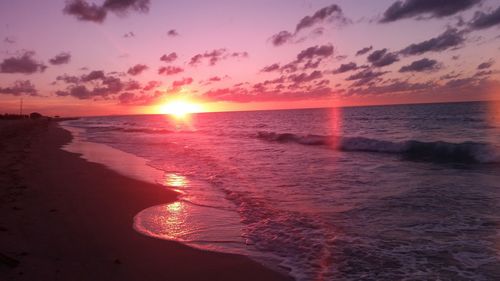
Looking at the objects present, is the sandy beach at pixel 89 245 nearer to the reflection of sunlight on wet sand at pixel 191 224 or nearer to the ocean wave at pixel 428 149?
the reflection of sunlight on wet sand at pixel 191 224

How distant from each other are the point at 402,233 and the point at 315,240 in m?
1.87

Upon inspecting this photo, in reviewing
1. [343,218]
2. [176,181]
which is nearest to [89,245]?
[343,218]

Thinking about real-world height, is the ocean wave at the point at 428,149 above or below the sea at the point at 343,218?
above

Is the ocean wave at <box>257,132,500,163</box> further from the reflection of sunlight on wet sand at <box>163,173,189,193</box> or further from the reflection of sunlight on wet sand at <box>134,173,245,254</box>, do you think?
the reflection of sunlight on wet sand at <box>134,173,245,254</box>

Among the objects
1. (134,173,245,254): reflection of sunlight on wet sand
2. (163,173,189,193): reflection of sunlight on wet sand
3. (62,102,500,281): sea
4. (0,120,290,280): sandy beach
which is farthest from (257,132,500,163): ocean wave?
(0,120,290,280): sandy beach

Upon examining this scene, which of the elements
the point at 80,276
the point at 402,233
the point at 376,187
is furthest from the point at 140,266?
the point at 376,187

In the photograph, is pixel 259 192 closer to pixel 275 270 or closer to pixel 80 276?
pixel 275 270

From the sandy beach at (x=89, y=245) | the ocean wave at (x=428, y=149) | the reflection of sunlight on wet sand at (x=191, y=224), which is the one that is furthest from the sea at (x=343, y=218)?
the ocean wave at (x=428, y=149)

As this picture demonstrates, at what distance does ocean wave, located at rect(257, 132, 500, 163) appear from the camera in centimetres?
2093

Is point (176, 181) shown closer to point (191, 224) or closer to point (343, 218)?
point (191, 224)

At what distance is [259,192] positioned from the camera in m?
12.2

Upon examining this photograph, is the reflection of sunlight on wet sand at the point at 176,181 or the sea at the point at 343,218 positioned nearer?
the sea at the point at 343,218

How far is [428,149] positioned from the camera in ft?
83.4

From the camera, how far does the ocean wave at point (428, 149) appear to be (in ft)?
68.7
